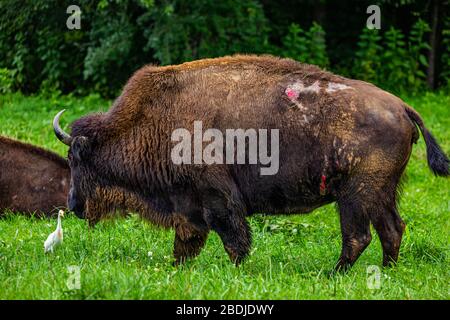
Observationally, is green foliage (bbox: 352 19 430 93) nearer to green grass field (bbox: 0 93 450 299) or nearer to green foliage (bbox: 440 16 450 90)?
green foliage (bbox: 440 16 450 90)

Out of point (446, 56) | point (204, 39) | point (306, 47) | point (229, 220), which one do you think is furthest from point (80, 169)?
point (446, 56)

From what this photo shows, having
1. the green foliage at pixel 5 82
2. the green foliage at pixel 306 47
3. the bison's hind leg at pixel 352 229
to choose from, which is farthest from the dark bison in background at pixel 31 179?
the green foliage at pixel 306 47

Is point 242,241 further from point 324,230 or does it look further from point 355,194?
point 324,230

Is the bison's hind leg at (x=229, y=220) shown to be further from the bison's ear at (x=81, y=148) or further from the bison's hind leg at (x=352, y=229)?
the bison's ear at (x=81, y=148)

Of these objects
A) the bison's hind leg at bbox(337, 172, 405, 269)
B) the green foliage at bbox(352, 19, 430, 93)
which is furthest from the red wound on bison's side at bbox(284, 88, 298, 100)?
the green foliage at bbox(352, 19, 430, 93)

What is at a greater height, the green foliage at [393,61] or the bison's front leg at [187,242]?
the bison's front leg at [187,242]

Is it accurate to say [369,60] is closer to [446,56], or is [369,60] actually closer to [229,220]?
[446,56]

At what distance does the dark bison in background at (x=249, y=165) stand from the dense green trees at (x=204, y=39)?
6.70m

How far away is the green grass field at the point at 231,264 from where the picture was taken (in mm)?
5938

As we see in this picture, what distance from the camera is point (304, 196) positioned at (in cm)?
759

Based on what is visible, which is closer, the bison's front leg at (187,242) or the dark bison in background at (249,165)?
the dark bison in background at (249,165)

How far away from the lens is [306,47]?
17703mm

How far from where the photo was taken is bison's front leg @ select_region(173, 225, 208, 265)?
7816mm

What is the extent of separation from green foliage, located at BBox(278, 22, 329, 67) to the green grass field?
6.26 meters
